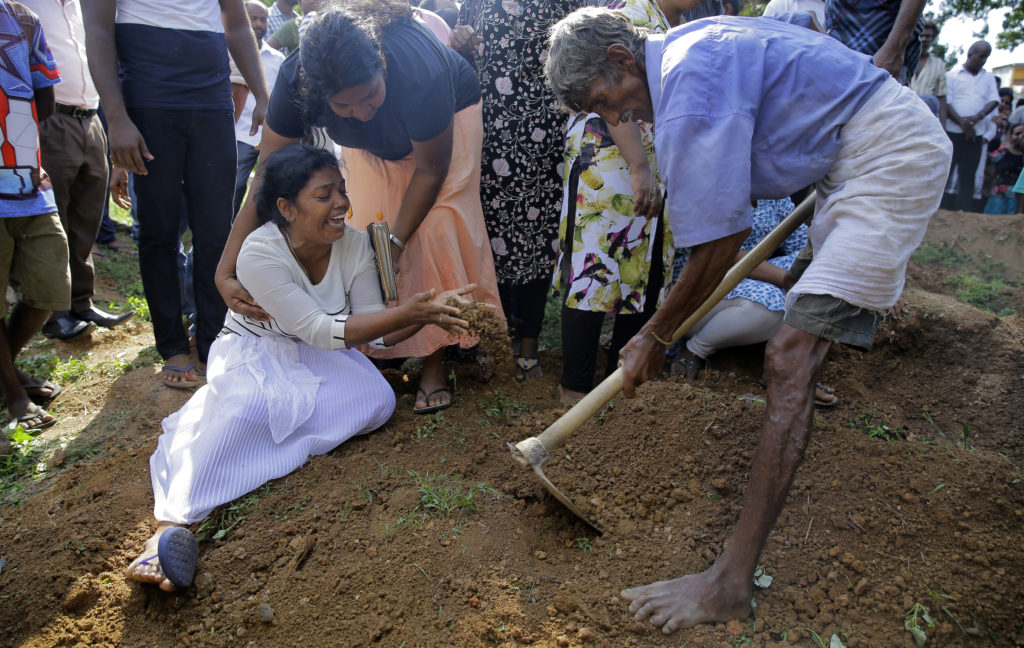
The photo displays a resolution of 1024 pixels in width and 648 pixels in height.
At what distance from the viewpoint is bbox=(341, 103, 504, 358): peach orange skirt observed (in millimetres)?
2965

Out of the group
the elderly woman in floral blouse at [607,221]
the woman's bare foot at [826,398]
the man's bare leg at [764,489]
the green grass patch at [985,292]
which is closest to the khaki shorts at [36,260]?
the elderly woman in floral blouse at [607,221]

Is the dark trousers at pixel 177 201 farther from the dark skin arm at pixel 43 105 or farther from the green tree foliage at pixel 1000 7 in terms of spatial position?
the green tree foliage at pixel 1000 7

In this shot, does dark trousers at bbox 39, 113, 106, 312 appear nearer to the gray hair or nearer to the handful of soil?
the handful of soil

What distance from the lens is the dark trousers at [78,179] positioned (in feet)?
12.0

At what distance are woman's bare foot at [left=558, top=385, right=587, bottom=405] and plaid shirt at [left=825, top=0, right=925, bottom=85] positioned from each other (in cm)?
216

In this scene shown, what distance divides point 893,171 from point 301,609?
83.7 inches

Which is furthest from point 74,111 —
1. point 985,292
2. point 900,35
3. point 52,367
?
point 985,292

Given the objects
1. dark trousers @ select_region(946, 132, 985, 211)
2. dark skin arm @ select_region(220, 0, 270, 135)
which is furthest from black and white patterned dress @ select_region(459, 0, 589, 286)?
dark trousers @ select_region(946, 132, 985, 211)

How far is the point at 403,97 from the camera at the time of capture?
261 cm

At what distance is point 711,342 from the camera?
11.5 ft

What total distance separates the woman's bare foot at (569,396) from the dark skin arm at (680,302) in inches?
40.4

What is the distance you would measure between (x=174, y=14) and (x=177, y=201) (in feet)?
2.77

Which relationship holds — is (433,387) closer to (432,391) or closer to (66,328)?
(432,391)

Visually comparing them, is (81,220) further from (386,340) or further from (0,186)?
(386,340)
